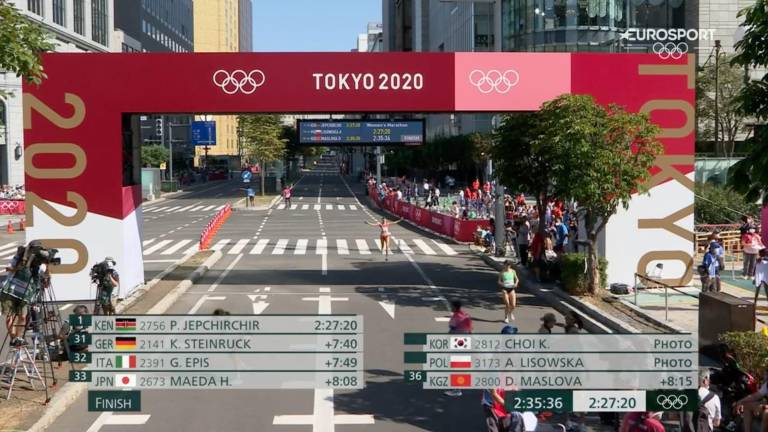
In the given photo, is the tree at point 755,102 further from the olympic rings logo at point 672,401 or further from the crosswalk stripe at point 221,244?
the crosswalk stripe at point 221,244

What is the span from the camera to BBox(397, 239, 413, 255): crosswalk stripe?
34594mm

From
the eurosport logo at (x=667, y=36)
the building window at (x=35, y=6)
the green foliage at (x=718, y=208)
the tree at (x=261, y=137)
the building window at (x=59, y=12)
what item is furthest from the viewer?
the tree at (x=261, y=137)

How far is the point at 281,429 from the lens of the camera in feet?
38.1

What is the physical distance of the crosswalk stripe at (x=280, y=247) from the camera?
1364 inches

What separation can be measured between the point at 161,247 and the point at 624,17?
4710 centimetres

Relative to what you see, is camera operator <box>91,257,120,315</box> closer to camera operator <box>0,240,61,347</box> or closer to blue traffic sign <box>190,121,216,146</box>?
camera operator <box>0,240,61,347</box>

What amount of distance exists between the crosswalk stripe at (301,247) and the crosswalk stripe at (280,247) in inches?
21.9

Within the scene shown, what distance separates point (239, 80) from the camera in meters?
21.5

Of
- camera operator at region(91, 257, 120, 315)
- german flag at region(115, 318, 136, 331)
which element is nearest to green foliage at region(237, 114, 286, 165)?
camera operator at region(91, 257, 120, 315)

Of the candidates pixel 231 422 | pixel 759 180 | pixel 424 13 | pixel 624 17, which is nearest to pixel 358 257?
pixel 231 422

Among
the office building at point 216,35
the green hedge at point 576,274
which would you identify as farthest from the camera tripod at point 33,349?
the office building at point 216,35

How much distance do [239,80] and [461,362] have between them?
1361 cm

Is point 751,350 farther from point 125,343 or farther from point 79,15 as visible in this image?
point 79,15

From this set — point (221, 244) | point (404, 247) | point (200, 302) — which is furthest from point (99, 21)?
point (200, 302)
